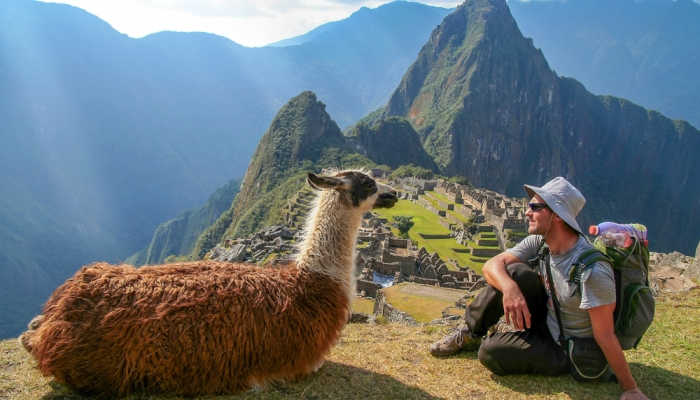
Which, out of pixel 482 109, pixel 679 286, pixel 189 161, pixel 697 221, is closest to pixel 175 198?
pixel 189 161

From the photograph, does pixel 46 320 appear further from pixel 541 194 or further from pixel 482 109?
pixel 482 109

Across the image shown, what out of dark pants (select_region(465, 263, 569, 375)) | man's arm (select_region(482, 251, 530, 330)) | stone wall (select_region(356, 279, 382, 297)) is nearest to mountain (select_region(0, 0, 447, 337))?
stone wall (select_region(356, 279, 382, 297))

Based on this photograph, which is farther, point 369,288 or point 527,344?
point 369,288

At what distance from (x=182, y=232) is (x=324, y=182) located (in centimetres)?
11074

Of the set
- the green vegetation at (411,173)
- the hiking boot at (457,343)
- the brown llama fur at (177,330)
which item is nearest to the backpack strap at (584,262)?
the hiking boot at (457,343)

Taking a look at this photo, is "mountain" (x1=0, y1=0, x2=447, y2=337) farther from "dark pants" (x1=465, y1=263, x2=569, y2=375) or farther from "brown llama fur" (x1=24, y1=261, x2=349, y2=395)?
"dark pants" (x1=465, y1=263, x2=569, y2=375)

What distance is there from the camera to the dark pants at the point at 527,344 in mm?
3021

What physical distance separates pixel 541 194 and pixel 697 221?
17661cm

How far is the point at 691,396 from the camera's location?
2.97 meters

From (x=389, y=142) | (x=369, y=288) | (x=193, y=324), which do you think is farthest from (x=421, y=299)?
(x=389, y=142)

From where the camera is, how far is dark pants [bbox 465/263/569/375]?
3021 millimetres

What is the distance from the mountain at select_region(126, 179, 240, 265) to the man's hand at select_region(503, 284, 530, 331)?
9372 centimetres

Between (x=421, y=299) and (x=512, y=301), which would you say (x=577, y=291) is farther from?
(x=421, y=299)

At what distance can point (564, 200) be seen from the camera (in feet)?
9.19
